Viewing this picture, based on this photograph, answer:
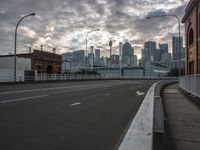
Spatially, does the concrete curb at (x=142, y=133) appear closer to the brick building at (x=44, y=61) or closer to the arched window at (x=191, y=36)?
the arched window at (x=191, y=36)

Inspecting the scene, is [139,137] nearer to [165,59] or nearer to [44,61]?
[44,61]

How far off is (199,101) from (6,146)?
11.1m

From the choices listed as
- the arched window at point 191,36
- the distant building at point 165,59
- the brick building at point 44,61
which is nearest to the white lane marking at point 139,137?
the arched window at point 191,36

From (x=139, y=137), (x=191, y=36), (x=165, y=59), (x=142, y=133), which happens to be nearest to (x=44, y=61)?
(x=191, y=36)

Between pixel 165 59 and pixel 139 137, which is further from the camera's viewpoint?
pixel 165 59

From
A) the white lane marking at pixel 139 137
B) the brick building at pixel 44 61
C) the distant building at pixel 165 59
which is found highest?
the distant building at pixel 165 59

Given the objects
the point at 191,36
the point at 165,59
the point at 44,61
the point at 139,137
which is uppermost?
the point at 165,59

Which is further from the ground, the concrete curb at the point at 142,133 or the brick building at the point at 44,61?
the brick building at the point at 44,61

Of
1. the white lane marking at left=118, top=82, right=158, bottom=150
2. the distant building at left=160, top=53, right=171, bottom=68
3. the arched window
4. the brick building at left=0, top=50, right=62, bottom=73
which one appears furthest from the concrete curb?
the distant building at left=160, top=53, right=171, bottom=68

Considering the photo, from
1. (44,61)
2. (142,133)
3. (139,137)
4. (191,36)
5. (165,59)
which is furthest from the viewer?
(165,59)

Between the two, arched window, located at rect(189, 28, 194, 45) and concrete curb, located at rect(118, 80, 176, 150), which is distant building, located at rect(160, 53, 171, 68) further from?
A: concrete curb, located at rect(118, 80, 176, 150)

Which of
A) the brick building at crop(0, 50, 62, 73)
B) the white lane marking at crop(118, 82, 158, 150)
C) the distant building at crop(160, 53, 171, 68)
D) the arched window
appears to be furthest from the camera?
the distant building at crop(160, 53, 171, 68)

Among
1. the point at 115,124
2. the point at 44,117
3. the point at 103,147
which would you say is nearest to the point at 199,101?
Result: the point at 115,124

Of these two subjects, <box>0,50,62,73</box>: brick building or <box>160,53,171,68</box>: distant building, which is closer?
<box>0,50,62,73</box>: brick building
